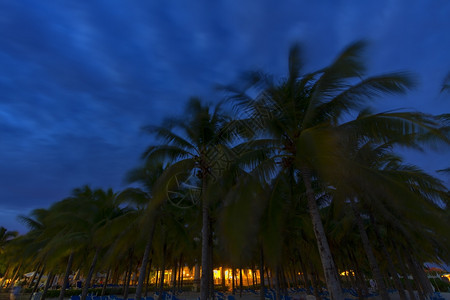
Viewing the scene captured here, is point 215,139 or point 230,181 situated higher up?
point 215,139

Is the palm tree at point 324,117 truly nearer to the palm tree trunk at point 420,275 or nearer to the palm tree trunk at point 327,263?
the palm tree trunk at point 327,263

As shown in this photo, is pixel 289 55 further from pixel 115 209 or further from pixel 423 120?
pixel 115 209

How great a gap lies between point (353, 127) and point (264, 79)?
10.5ft

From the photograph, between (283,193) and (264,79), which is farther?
(283,193)

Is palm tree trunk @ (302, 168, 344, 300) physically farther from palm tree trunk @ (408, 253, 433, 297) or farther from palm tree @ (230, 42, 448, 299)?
palm tree trunk @ (408, 253, 433, 297)

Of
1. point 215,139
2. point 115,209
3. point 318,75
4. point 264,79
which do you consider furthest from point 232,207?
point 115,209

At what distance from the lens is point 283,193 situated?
11.5 m

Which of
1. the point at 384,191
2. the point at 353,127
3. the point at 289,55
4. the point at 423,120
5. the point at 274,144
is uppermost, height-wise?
the point at 289,55

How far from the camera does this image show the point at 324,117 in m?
8.02

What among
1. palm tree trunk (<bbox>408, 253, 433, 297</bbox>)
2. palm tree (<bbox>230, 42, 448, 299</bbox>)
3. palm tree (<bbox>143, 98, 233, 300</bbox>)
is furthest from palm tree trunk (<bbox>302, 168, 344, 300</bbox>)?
palm tree trunk (<bbox>408, 253, 433, 297</bbox>)

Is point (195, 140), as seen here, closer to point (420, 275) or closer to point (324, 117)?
point (324, 117)

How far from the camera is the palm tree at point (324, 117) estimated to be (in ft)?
19.3

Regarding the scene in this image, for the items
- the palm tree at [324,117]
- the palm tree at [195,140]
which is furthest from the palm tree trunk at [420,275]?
the palm tree at [195,140]

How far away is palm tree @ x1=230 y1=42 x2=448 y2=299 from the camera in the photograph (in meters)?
5.89
